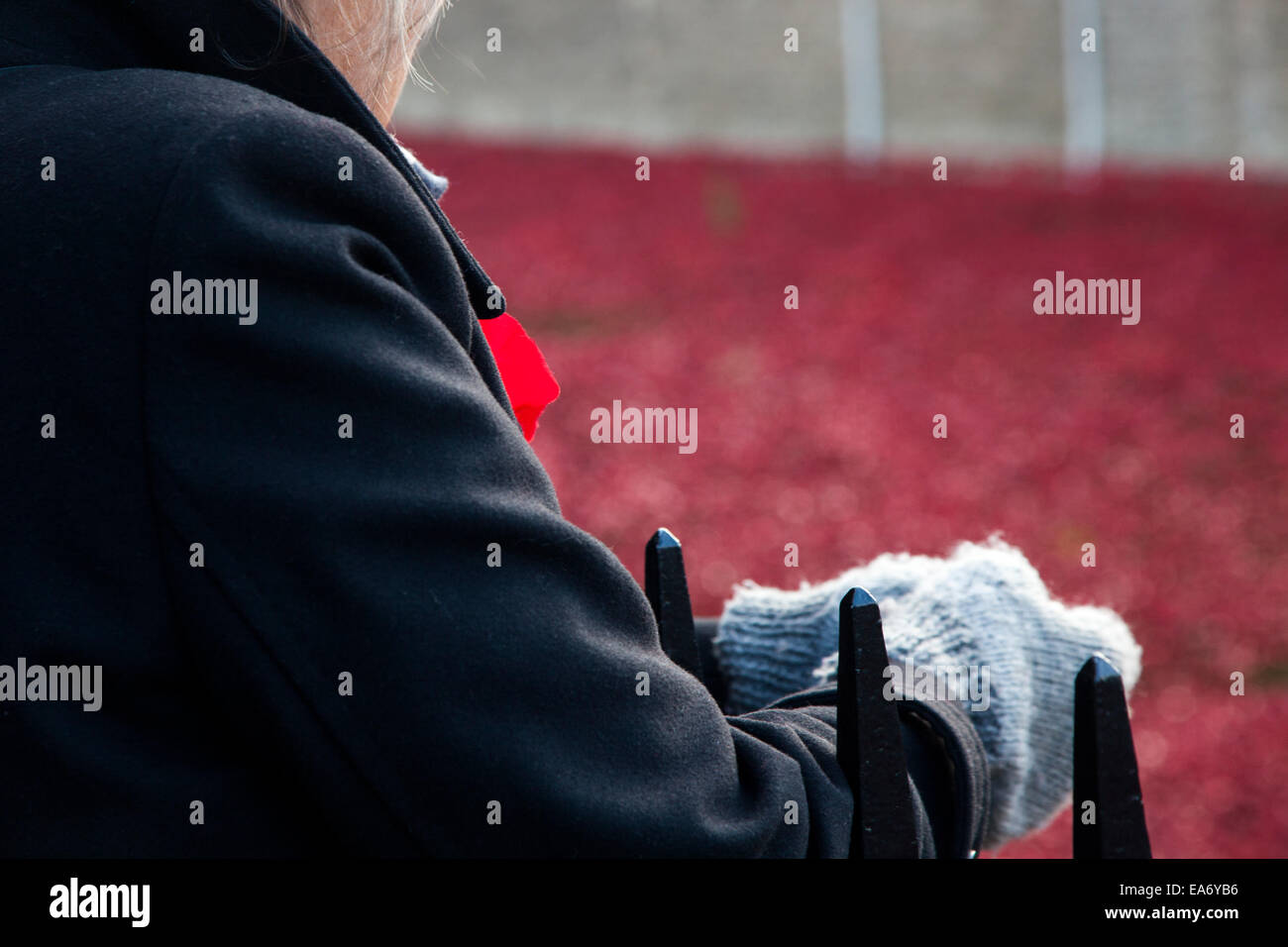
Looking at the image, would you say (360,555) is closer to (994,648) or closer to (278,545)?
(278,545)

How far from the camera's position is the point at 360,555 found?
690 mm

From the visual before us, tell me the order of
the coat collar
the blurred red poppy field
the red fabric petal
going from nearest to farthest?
the coat collar → the red fabric petal → the blurred red poppy field

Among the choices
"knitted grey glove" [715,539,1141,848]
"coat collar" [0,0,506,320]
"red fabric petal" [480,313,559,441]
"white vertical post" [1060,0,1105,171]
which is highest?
"white vertical post" [1060,0,1105,171]

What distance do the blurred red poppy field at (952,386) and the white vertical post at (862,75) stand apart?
2.94 meters

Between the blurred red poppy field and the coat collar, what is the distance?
3677mm

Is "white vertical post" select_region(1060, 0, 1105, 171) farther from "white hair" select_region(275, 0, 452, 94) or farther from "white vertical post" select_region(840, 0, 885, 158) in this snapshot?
"white hair" select_region(275, 0, 452, 94)

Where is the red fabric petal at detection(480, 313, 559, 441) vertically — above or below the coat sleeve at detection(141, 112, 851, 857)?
above

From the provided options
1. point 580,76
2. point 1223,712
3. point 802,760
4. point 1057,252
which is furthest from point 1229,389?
point 580,76

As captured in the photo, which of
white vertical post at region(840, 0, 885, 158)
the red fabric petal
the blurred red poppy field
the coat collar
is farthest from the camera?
white vertical post at region(840, 0, 885, 158)

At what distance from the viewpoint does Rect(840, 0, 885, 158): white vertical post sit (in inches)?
560

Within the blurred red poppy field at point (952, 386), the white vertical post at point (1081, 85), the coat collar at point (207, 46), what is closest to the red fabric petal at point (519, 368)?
the coat collar at point (207, 46)

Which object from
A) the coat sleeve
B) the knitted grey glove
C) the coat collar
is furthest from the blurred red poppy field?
the coat collar

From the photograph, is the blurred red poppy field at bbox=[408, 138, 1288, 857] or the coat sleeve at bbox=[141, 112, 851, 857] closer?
the coat sleeve at bbox=[141, 112, 851, 857]
